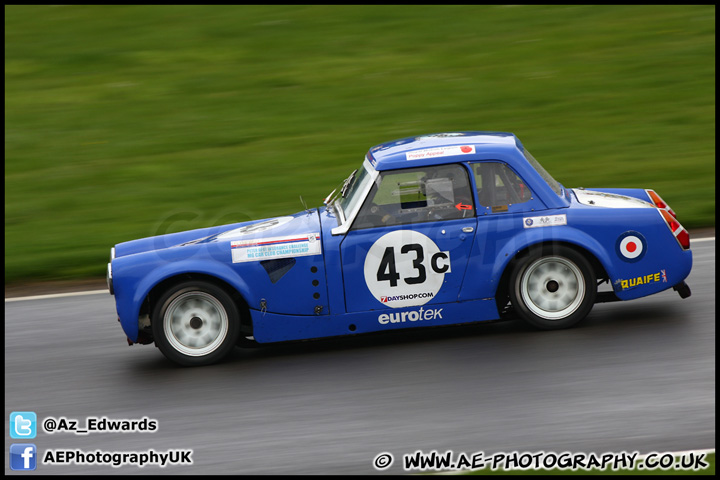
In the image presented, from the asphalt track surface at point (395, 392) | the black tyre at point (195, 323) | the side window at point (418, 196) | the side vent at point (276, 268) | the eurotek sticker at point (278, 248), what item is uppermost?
the side window at point (418, 196)

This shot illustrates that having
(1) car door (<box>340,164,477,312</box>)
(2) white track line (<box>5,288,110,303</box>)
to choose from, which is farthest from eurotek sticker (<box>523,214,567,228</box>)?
(2) white track line (<box>5,288,110,303</box>)

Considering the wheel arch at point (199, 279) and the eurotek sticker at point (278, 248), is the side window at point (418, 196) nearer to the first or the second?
the eurotek sticker at point (278, 248)

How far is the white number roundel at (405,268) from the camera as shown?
6.55m

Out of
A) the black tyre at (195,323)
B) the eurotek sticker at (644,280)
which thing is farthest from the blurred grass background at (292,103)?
the eurotek sticker at (644,280)

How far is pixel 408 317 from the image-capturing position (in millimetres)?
6621

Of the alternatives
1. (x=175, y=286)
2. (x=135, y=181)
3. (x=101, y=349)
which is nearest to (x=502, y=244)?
(x=175, y=286)

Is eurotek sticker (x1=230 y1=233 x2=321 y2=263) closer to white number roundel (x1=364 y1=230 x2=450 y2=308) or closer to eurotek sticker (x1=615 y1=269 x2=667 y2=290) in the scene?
white number roundel (x1=364 y1=230 x2=450 y2=308)

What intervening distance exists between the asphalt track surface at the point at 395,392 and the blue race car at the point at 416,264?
0.31 meters

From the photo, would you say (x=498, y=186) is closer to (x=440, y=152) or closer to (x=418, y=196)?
(x=440, y=152)

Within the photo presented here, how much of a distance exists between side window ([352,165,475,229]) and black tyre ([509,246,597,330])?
0.67m

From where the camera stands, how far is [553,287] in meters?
6.73

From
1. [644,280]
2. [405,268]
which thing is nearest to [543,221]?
[644,280]

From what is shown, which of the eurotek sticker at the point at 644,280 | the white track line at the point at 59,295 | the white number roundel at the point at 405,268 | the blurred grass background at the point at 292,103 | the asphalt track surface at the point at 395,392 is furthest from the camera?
the blurred grass background at the point at 292,103

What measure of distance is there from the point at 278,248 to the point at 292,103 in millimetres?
8275
